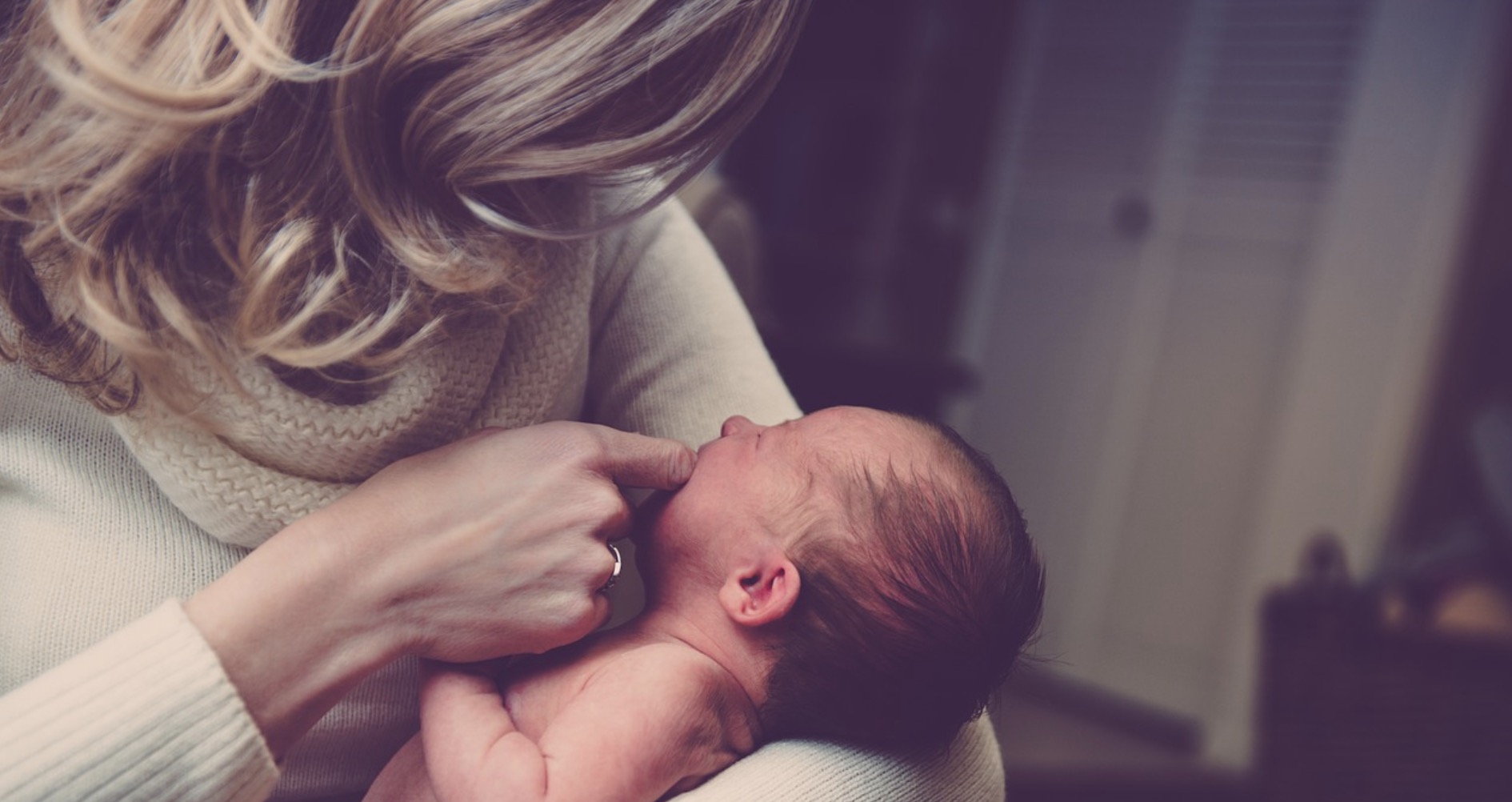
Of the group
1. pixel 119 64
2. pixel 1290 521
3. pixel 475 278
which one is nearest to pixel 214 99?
pixel 119 64

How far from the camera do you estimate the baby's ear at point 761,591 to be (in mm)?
782

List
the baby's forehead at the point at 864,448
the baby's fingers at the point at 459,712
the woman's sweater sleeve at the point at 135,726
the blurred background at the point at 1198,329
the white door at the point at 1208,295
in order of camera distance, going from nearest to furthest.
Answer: the woman's sweater sleeve at the point at 135,726
the baby's fingers at the point at 459,712
the baby's forehead at the point at 864,448
the blurred background at the point at 1198,329
the white door at the point at 1208,295

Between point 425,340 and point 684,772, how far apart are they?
0.32m

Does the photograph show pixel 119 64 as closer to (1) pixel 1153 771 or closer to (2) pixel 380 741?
(2) pixel 380 741

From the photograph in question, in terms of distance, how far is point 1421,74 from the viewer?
8.14 ft

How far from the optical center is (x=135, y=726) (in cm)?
60

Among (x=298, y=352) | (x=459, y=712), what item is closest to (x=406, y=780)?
(x=459, y=712)

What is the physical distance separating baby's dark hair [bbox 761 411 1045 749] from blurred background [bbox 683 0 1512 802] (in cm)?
82

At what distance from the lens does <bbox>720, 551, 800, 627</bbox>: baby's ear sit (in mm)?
782

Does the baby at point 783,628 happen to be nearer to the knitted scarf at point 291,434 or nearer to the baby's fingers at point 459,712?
the baby's fingers at point 459,712

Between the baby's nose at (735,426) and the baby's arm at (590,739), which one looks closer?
the baby's arm at (590,739)

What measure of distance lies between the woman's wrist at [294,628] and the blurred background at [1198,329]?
944 mm

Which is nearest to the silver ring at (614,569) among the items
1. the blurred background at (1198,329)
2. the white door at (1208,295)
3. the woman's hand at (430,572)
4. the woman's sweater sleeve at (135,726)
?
the woman's hand at (430,572)

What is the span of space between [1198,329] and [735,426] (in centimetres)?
237
